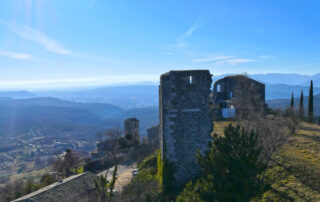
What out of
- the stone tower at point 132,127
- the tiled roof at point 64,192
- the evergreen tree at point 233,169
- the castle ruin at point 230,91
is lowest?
the tiled roof at point 64,192

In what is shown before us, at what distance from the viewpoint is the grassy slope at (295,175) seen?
10.6m

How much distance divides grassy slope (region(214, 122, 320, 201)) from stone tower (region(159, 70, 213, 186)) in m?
4.33

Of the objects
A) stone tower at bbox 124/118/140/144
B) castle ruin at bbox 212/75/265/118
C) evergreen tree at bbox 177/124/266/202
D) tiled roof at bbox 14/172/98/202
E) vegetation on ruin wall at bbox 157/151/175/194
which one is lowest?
tiled roof at bbox 14/172/98/202

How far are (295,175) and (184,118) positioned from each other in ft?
23.2

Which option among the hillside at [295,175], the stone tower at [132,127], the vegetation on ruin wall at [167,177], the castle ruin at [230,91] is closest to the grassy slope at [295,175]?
the hillside at [295,175]

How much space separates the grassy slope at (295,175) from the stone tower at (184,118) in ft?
14.2

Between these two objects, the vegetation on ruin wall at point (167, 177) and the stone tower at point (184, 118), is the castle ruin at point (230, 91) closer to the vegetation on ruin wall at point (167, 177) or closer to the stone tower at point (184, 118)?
the stone tower at point (184, 118)

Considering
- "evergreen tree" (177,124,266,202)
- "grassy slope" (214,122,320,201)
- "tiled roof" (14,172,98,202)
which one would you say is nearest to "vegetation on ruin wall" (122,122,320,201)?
"grassy slope" (214,122,320,201)

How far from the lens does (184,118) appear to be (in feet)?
45.3

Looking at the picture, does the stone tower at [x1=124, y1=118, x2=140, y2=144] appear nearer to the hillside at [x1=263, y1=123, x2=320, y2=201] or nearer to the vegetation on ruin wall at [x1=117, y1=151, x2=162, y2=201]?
the vegetation on ruin wall at [x1=117, y1=151, x2=162, y2=201]

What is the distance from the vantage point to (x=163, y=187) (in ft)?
45.3

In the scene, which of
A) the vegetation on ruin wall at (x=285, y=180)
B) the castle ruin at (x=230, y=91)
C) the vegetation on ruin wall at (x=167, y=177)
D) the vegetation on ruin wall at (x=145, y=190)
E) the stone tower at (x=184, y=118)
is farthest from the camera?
the castle ruin at (x=230, y=91)

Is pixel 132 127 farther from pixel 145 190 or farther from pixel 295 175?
pixel 295 175

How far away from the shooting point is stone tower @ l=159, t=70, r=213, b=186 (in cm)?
1366
